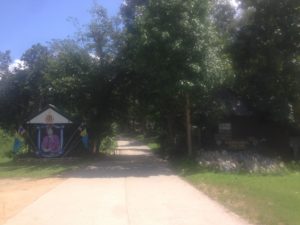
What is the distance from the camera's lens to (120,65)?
26.7 metres

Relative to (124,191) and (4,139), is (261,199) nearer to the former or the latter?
(124,191)

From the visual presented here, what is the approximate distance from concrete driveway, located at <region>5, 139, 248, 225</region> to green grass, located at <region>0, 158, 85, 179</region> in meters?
3.21

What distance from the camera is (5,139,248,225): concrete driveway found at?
9258mm

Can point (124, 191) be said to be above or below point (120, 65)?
below

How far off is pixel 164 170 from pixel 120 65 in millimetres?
8883

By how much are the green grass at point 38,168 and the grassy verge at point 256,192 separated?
19.3 ft

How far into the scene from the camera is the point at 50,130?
26.1m

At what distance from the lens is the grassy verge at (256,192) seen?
31.4 ft

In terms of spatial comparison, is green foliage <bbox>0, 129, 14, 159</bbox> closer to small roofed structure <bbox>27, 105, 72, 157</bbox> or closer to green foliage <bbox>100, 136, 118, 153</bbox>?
small roofed structure <bbox>27, 105, 72, 157</bbox>

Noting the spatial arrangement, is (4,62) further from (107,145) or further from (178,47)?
(178,47)

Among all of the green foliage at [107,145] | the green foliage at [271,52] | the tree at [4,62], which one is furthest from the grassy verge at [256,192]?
the tree at [4,62]

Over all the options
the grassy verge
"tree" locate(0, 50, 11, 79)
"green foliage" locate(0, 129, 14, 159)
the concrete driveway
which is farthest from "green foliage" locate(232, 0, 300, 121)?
Answer: "tree" locate(0, 50, 11, 79)

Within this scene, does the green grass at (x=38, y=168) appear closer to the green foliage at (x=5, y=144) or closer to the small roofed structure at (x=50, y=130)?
the small roofed structure at (x=50, y=130)

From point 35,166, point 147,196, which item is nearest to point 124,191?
point 147,196
